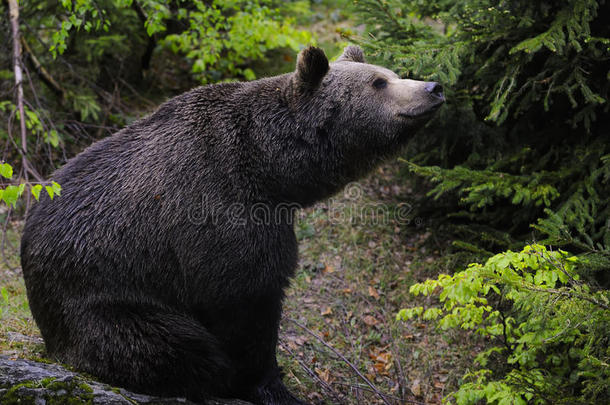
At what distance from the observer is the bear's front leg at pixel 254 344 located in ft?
14.8

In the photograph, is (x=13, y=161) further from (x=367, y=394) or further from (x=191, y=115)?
(x=367, y=394)

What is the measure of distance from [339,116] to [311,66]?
1.62 ft

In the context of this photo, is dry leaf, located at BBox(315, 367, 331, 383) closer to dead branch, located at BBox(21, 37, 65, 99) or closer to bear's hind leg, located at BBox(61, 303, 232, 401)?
bear's hind leg, located at BBox(61, 303, 232, 401)

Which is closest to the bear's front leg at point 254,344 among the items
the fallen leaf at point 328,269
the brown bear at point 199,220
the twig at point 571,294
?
the brown bear at point 199,220

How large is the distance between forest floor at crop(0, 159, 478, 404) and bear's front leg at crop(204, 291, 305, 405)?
2.51 ft

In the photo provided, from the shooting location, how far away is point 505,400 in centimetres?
411

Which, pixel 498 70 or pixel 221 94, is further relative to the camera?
pixel 498 70

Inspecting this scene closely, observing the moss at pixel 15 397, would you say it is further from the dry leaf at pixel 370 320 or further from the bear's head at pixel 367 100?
the dry leaf at pixel 370 320

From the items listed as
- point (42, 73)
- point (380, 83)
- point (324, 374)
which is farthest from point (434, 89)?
point (42, 73)

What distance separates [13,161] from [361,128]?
21.1 ft

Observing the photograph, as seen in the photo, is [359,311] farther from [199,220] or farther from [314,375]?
[199,220]

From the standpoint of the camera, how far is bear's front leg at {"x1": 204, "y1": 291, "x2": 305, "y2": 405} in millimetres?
4512

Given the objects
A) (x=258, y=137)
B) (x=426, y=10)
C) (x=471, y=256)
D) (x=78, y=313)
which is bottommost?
(x=471, y=256)

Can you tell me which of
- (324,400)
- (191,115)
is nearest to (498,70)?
(191,115)
